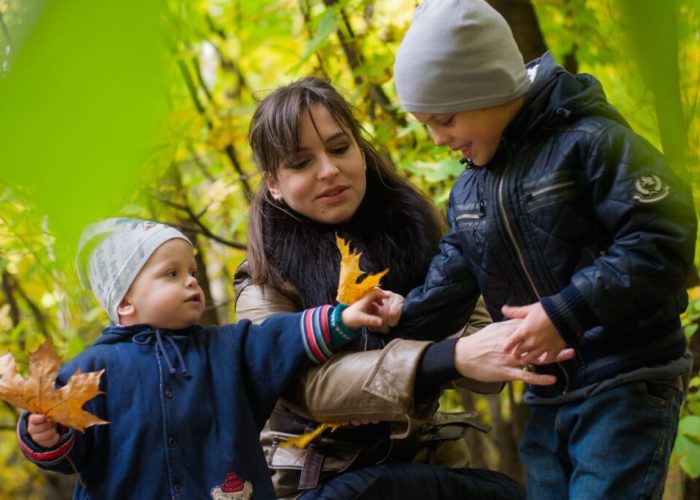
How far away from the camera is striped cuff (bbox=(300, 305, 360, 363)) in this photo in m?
1.93

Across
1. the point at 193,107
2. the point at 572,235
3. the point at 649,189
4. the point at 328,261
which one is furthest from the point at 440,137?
the point at 193,107

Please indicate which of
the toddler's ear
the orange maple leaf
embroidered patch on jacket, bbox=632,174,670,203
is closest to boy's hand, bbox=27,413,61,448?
the orange maple leaf

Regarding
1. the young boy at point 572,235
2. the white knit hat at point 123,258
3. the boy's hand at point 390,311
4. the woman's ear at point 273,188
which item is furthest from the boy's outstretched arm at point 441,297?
the white knit hat at point 123,258

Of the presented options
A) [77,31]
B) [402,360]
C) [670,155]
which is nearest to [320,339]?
[402,360]

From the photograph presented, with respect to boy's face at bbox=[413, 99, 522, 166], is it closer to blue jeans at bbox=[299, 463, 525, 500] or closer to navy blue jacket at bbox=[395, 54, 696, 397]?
navy blue jacket at bbox=[395, 54, 696, 397]

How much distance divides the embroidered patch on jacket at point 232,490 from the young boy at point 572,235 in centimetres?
69

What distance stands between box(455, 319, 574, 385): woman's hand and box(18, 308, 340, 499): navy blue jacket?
0.39 m

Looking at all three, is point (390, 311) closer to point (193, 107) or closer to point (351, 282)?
point (351, 282)

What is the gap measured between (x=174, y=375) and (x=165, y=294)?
0.19 metres

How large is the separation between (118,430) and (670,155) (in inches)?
65.2

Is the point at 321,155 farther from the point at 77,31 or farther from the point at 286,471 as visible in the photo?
the point at 77,31

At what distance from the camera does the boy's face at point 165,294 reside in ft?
6.58

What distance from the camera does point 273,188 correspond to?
2256 millimetres

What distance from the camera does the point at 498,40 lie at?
1704mm
